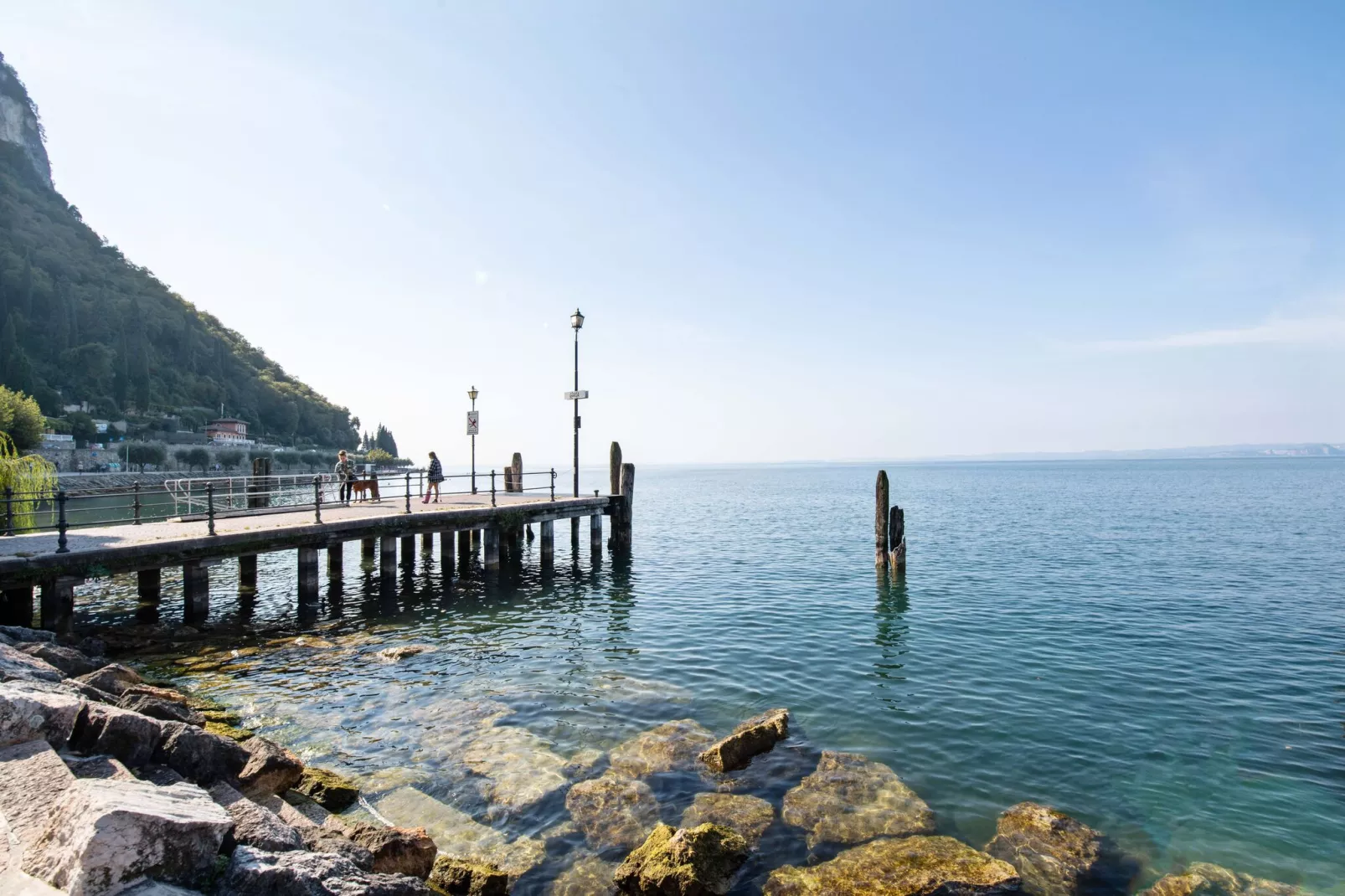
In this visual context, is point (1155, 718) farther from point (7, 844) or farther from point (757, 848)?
point (7, 844)

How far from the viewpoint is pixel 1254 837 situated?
25.2ft

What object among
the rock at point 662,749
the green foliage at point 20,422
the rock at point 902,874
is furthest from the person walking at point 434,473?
the green foliage at point 20,422

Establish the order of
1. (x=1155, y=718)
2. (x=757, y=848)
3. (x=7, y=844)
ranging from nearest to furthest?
(x=7, y=844) < (x=757, y=848) < (x=1155, y=718)

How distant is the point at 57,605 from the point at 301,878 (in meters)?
12.8

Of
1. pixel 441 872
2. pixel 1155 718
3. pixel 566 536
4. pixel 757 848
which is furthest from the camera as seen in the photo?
pixel 566 536

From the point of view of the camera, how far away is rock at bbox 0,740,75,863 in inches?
162

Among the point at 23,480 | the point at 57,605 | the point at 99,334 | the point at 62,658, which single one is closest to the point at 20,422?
→ the point at 23,480

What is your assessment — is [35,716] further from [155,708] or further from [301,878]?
[155,708]

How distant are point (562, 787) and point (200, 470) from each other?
4060 inches

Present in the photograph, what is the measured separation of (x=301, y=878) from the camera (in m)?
4.38

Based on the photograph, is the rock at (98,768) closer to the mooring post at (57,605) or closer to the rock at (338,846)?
the rock at (338,846)

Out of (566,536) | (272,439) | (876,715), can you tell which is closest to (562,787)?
(876,715)

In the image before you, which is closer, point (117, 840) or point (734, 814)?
point (117, 840)

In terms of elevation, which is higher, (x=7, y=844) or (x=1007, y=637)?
(x=7, y=844)
